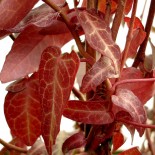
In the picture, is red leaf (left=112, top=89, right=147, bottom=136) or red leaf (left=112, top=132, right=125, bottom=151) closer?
red leaf (left=112, top=89, right=147, bottom=136)

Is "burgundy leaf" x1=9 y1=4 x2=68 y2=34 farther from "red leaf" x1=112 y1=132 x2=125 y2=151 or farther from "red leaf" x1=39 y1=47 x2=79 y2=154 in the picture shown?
"red leaf" x1=112 y1=132 x2=125 y2=151

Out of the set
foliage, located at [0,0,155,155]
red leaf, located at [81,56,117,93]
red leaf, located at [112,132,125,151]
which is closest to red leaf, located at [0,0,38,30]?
foliage, located at [0,0,155,155]

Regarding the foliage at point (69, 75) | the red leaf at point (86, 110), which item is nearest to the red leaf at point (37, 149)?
the foliage at point (69, 75)

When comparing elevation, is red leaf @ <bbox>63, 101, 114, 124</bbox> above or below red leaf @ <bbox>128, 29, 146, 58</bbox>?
below

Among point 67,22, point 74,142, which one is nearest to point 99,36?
point 67,22

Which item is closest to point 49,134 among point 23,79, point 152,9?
point 23,79

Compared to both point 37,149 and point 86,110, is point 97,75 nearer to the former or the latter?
point 86,110

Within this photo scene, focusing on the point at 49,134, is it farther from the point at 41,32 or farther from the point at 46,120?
the point at 41,32

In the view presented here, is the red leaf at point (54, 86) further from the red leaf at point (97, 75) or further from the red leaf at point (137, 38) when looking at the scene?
the red leaf at point (137, 38)

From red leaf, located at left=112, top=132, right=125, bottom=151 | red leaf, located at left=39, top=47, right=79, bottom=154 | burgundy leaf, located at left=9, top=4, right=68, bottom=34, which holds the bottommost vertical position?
red leaf, located at left=112, top=132, right=125, bottom=151
